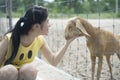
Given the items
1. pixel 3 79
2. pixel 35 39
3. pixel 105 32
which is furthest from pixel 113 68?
pixel 3 79

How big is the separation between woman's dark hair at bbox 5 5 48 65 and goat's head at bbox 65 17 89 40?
667 millimetres

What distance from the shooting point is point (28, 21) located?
3.63 meters

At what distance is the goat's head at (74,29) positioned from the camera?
4.35 m

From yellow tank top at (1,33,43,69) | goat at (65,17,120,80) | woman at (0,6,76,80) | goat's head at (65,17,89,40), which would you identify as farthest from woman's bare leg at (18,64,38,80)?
goat at (65,17,120,80)

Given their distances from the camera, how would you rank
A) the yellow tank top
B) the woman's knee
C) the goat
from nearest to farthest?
the woman's knee → the yellow tank top → the goat

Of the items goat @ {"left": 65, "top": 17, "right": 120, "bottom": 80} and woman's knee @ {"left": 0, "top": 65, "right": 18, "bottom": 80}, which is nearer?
woman's knee @ {"left": 0, "top": 65, "right": 18, "bottom": 80}

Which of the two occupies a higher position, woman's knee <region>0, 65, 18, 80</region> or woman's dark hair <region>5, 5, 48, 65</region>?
woman's dark hair <region>5, 5, 48, 65</region>

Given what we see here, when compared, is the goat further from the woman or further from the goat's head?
the woman

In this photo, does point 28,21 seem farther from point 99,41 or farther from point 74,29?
point 99,41

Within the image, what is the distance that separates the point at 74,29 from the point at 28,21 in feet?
3.19

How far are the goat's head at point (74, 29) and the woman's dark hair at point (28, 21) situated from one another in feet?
2.19

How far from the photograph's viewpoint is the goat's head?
171 inches

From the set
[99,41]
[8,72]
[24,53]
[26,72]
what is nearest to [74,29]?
[99,41]

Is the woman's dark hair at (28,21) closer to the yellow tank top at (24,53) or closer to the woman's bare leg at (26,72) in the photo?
the yellow tank top at (24,53)
